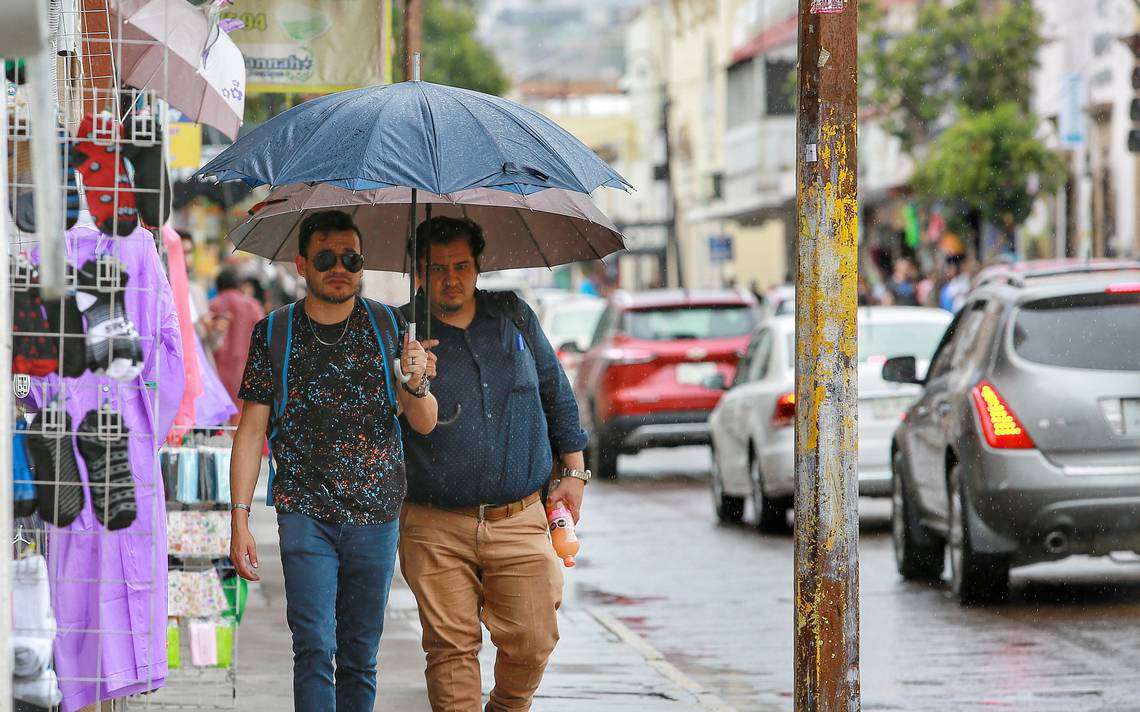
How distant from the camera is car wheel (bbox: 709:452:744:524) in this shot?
1658cm

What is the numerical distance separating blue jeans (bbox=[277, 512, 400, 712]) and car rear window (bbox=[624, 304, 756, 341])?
14257mm

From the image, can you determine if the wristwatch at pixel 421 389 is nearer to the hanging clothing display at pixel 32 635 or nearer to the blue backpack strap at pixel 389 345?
the blue backpack strap at pixel 389 345

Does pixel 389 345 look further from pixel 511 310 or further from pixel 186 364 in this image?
pixel 186 364

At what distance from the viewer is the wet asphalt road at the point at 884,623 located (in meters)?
8.74

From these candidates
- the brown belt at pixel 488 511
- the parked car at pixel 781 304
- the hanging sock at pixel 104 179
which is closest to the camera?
the hanging sock at pixel 104 179

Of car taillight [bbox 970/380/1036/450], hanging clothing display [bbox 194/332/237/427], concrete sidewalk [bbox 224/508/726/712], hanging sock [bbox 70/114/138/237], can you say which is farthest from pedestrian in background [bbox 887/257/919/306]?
hanging sock [bbox 70/114/138/237]

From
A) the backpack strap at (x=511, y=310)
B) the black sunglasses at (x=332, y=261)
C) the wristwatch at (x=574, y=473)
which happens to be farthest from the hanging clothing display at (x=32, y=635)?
the wristwatch at (x=574, y=473)

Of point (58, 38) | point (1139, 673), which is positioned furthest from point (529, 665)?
point (1139, 673)

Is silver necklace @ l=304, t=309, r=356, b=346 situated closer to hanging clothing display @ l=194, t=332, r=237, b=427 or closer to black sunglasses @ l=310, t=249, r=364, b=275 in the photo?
black sunglasses @ l=310, t=249, r=364, b=275

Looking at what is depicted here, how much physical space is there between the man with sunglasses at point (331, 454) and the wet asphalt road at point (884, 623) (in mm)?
2673

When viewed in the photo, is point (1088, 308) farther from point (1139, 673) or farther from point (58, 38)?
point (58, 38)

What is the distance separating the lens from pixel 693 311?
67.4 feet

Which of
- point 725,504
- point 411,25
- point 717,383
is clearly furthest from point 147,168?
point 725,504

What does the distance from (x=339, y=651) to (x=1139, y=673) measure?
163 inches
